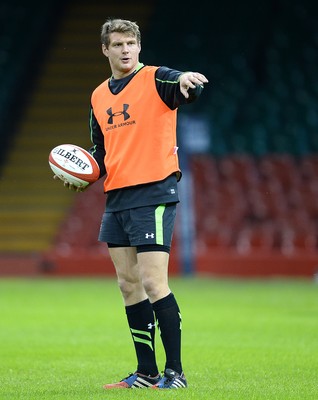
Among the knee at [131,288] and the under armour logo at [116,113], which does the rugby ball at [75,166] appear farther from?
the knee at [131,288]

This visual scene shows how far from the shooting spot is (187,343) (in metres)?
9.03

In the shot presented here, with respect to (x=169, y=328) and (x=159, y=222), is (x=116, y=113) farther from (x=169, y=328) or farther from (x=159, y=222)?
(x=169, y=328)

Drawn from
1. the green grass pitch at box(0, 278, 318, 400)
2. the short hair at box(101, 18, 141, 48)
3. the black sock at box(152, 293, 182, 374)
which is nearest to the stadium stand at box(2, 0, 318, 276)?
the green grass pitch at box(0, 278, 318, 400)

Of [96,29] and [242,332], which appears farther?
[96,29]

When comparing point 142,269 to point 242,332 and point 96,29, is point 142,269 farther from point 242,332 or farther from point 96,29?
point 96,29

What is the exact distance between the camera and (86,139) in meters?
23.9

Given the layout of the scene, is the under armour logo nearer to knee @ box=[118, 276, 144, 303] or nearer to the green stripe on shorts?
the green stripe on shorts

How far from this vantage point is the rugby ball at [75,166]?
6.48m

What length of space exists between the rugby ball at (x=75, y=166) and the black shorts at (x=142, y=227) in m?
0.27

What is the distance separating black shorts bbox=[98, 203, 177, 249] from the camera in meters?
6.23

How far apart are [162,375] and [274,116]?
16.5 metres

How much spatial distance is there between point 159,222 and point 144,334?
2.39 ft

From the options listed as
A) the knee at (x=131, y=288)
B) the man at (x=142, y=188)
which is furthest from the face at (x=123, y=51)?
the knee at (x=131, y=288)

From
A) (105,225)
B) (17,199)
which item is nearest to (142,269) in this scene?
(105,225)
